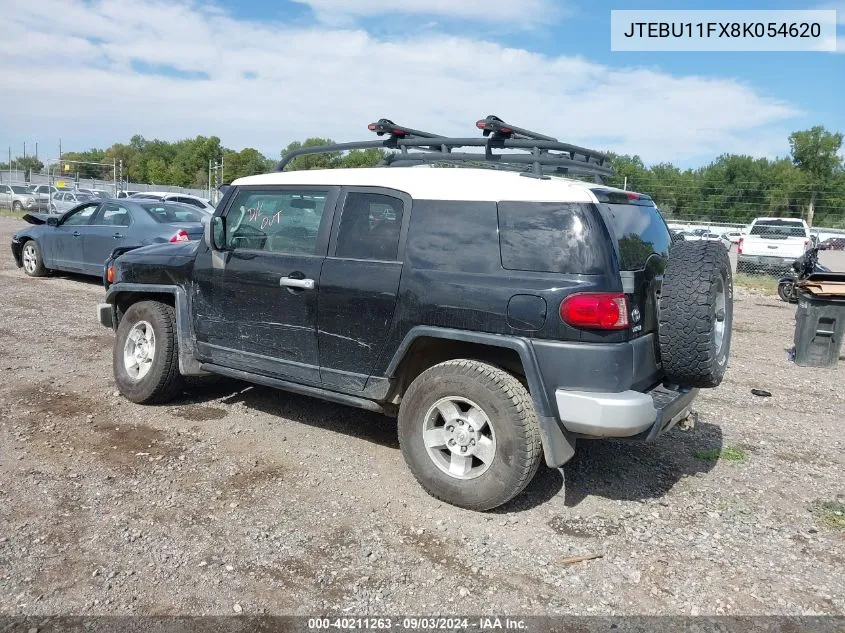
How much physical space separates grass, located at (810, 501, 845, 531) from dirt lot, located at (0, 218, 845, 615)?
0.04 feet

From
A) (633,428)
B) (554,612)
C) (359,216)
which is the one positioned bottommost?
(554,612)

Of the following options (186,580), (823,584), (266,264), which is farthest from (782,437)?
(186,580)

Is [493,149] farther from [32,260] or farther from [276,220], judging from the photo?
[32,260]

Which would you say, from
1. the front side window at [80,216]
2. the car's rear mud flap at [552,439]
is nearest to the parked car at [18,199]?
the front side window at [80,216]

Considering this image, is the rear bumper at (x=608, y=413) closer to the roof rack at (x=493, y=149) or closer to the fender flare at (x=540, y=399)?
the fender flare at (x=540, y=399)

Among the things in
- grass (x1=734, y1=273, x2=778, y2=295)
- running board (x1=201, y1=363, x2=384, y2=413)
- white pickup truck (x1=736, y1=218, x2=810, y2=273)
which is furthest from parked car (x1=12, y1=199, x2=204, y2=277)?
white pickup truck (x1=736, y1=218, x2=810, y2=273)

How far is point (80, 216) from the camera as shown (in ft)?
37.2

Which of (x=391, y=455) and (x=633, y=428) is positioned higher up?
(x=633, y=428)

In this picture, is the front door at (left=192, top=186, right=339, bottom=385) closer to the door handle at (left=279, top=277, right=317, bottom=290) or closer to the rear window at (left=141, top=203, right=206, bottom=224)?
the door handle at (left=279, top=277, right=317, bottom=290)

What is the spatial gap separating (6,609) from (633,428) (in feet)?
9.58

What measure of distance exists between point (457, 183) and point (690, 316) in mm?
1475

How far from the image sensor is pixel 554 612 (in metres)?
2.89

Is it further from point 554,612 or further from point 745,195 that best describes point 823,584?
point 745,195

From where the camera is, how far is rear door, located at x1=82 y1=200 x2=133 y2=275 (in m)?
10.5
